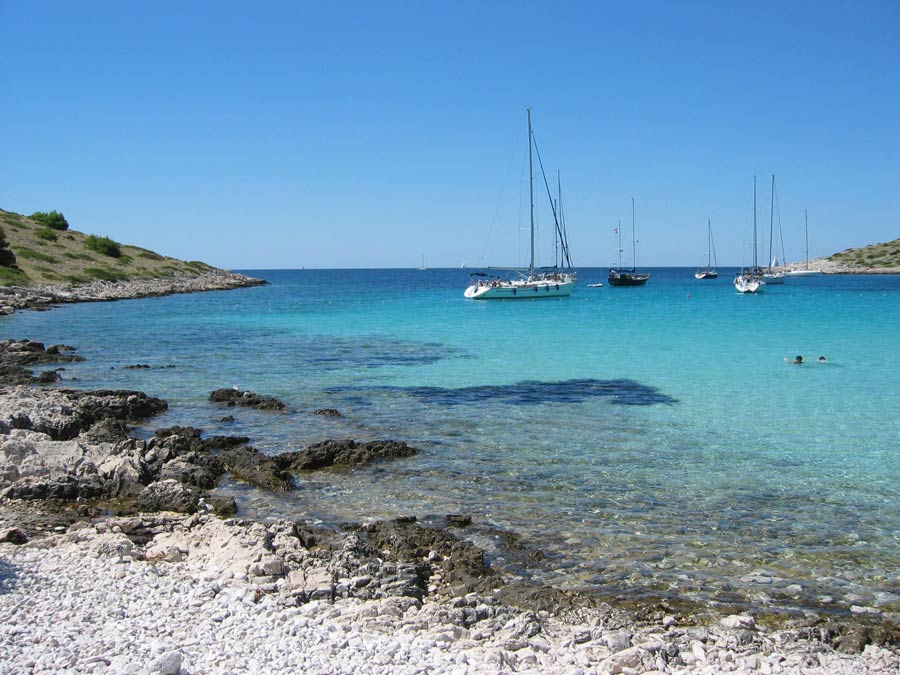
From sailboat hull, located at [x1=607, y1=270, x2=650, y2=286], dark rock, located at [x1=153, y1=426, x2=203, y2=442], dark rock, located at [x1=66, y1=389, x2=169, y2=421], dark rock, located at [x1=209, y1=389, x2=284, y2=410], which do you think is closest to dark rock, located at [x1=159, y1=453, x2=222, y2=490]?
dark rock, located at [x1=153, y1=426, x2=203, y2=442]

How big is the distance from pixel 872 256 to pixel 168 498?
605ft

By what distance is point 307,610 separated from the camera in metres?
7.25

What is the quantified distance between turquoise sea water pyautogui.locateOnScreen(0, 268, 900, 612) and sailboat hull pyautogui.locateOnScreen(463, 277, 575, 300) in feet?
106

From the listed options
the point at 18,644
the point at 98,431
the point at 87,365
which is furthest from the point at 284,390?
the point at 18,644

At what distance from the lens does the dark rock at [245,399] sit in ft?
61.3

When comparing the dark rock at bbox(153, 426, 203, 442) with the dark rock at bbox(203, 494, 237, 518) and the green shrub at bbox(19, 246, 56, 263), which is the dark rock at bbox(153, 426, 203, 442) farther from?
the green shrub at bbox(19, 246, 56, 263)

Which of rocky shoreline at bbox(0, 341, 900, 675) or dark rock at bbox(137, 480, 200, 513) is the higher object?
dark rock at bbox(137, 480, 200, 513)

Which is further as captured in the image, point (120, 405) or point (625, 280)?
point (625, 280)

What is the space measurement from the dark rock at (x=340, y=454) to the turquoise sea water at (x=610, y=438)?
409 millimetres

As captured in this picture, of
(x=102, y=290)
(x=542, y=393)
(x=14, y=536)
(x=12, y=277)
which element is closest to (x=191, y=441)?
(x=14, y=536)

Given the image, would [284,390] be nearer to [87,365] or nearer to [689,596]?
[87,365]

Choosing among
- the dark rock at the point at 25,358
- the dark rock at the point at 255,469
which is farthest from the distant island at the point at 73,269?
the dark rock at the point at 255,469

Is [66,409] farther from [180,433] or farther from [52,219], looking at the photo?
[52,219]

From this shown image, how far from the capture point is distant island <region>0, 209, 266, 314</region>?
60.3 meters
